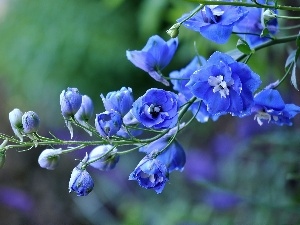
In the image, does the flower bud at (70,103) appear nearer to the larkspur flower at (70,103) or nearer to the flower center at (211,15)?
the larkspur flower at (70,103)

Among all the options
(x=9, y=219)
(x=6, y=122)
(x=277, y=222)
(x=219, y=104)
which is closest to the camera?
(x=219, y=104)

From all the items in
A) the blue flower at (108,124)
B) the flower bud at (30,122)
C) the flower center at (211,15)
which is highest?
the flower center at (211,15)

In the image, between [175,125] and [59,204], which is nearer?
[175,125]

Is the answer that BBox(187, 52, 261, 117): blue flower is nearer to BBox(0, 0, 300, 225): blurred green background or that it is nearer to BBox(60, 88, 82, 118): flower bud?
BBox(60, 88, 82, 118): flower bud

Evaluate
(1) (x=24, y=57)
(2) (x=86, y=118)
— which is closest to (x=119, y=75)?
(1) (x=24, y=57)

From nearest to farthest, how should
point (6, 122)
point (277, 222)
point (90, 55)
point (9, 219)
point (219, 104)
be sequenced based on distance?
point (219, 104) < point (277, 222) < point (90, 55) < point (9, 219) < point (6, 122)

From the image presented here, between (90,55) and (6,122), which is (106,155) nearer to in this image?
(90,55)

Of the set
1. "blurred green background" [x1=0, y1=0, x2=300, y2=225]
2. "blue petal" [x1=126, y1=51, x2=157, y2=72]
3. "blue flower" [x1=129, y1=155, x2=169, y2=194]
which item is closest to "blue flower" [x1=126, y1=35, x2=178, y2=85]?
"blue petal" [x1=126, y1=51, x2=157, y2=72]

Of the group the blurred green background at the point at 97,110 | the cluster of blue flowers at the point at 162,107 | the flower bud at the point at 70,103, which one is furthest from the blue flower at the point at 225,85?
the blurred green background at the point at 97,110
